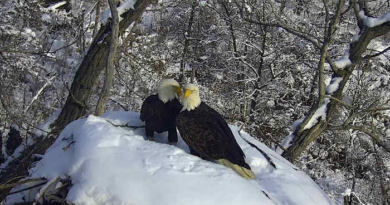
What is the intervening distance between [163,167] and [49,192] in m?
0.72

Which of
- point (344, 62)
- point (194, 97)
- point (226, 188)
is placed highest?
point (344, 62)

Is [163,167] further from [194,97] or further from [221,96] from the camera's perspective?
[221,96]

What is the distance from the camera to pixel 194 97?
321 cm

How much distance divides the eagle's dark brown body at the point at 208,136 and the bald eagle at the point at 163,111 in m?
0.25

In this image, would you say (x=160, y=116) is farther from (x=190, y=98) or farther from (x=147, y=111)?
(x=190, y=98)

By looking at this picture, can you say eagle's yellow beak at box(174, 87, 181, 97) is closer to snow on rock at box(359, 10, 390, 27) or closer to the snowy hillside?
the snowy hillside

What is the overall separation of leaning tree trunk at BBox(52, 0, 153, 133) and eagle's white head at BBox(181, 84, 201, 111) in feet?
6.97

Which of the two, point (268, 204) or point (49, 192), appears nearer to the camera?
point (268, 204)

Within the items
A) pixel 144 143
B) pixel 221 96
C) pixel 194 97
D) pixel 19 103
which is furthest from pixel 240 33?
pixel 144 143

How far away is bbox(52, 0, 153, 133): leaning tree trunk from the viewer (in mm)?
5020

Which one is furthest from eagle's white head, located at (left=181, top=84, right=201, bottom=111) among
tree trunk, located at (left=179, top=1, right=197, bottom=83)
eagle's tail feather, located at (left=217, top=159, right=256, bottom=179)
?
tree trunk, located at (left=179, top=1, right=197, bottom=83)

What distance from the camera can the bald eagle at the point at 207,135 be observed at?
279 centimetres

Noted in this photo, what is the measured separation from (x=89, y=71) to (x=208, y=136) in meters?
2.65

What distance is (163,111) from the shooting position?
134 inches
